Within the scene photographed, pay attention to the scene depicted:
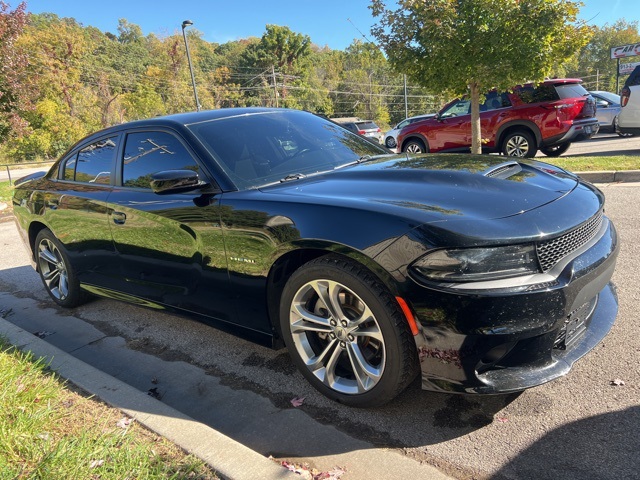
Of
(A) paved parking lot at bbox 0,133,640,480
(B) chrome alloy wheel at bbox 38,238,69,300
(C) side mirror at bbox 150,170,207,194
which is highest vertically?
(C) side mirror at bbox 150,170,207,194

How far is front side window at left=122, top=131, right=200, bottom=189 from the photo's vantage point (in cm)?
322

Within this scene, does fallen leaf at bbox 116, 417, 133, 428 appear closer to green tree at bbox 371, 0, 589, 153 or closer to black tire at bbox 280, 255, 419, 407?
black tire at bbox 280, 255, 419, 407

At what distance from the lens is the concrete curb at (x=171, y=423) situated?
2.07 metres

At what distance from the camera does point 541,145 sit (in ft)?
34.5

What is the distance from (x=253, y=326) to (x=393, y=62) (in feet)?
27.2

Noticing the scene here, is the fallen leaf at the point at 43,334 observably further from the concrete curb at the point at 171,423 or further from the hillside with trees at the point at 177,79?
the hillside with trees at the point at 177,79

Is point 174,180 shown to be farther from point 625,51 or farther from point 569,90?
point 625,51

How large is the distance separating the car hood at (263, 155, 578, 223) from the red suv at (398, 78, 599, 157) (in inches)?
314

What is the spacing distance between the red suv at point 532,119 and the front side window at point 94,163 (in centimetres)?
872

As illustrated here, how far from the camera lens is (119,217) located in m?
3.54

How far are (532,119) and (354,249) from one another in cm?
968

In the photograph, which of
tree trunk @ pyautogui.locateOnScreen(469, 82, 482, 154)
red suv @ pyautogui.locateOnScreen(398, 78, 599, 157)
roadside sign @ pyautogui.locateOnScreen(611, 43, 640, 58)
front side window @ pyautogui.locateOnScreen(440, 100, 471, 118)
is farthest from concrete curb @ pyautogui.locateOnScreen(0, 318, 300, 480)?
roadside sign @ pyautogui.locateOnScreen(611, 43, 640, 58)

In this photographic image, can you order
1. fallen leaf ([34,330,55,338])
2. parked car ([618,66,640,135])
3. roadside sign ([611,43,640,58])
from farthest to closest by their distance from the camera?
1. roadside sign ([611,43,640,58])
2. parked car ([618,66,640,135])
3. fallen leaf ([34,330,55,338])

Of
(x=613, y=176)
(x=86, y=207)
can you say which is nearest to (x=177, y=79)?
(x=613, y=176)
